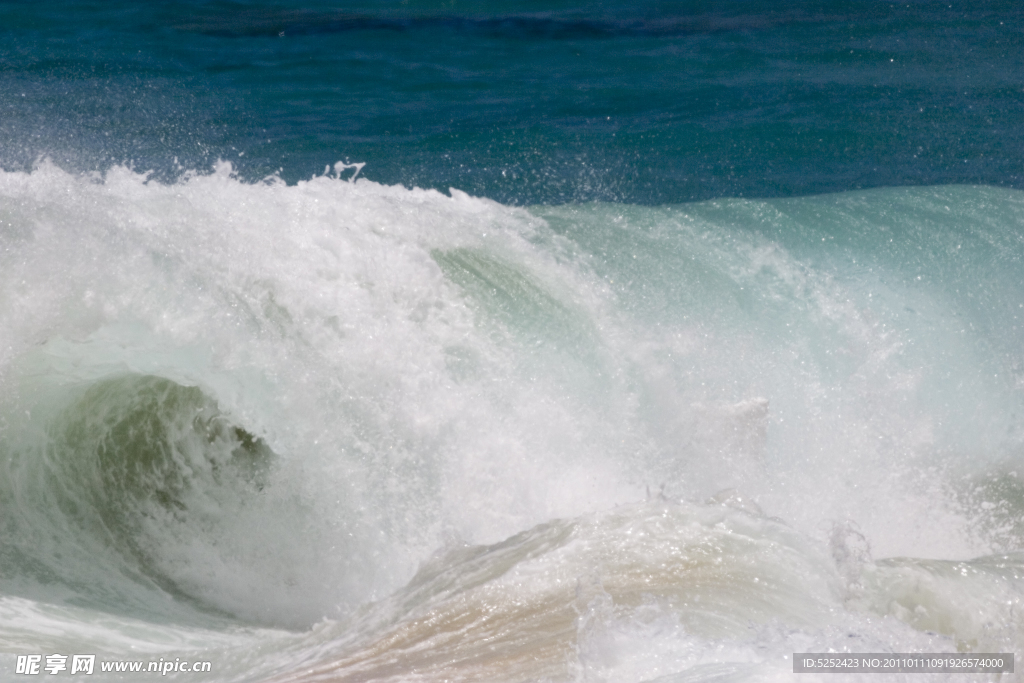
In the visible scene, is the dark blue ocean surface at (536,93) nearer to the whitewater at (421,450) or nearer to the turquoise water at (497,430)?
the turquoise water at (497,430)

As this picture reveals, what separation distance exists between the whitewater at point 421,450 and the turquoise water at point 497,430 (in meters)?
0.01

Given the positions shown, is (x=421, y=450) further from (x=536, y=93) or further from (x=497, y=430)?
(x=536, y=93)

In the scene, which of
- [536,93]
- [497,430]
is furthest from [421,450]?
[536,93]

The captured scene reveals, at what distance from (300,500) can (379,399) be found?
20.0 inches

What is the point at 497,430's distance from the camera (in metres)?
3.80

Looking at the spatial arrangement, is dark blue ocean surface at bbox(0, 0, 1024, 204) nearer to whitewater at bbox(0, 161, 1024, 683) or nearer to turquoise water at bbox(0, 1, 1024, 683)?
turquoise water at bbox(0, 1, 1024, 683)

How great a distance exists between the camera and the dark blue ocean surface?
8.08 meters

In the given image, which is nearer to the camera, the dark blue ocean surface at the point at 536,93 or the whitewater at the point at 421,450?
the whitewater at the point at 421,450

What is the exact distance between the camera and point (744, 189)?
794 centimetres

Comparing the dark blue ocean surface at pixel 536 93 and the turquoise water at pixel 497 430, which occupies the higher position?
the dark blue ocean surface at pixel 536 93

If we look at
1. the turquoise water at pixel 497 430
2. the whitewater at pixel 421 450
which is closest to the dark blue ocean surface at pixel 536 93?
the turquoise water at pixel 497 430

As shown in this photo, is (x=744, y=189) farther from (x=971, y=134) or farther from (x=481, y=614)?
(x=481, y=614)

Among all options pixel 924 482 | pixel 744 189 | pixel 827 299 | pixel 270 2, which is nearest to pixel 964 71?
pixel 744 189

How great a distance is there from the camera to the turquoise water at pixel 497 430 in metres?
2.76
